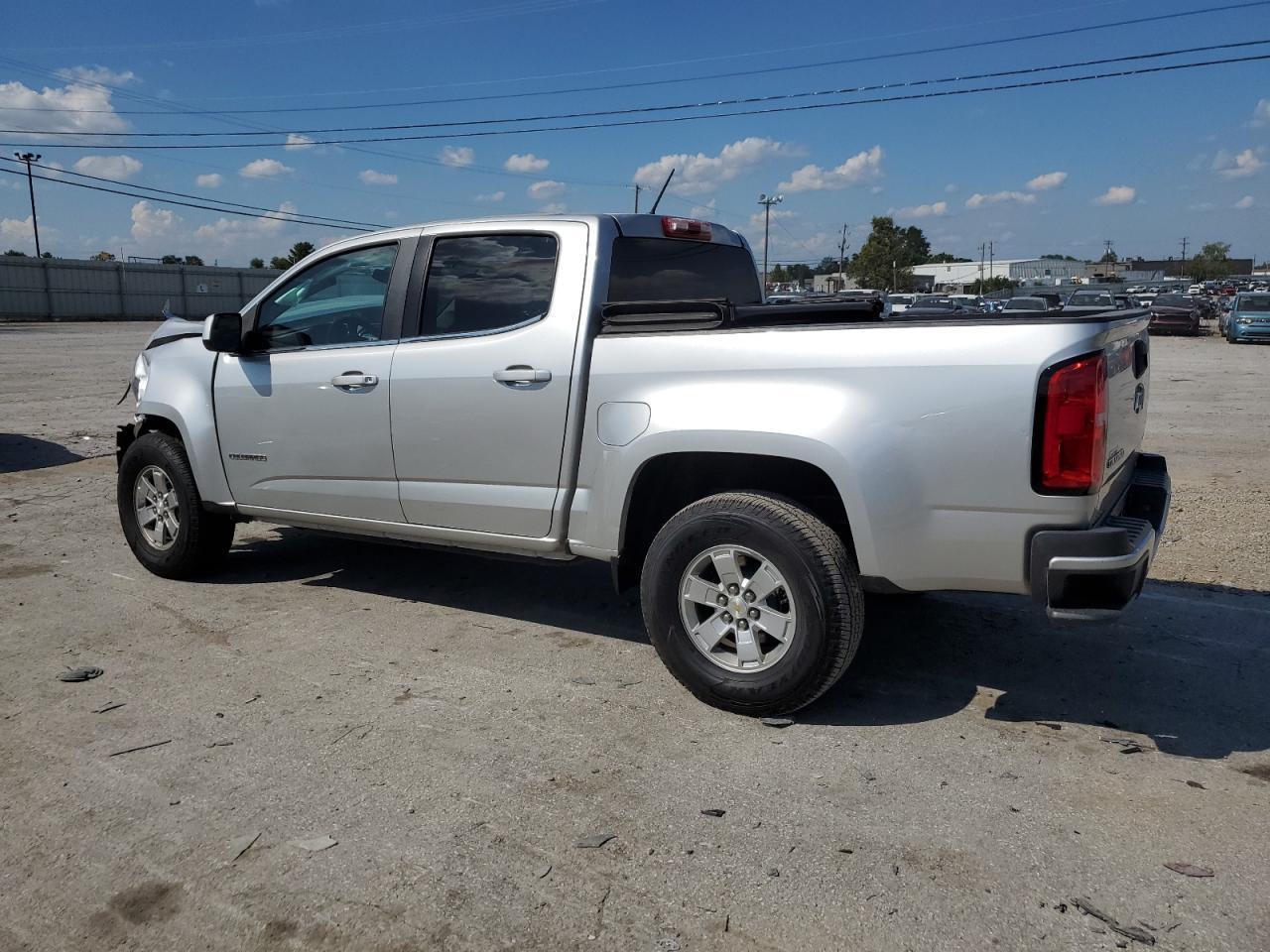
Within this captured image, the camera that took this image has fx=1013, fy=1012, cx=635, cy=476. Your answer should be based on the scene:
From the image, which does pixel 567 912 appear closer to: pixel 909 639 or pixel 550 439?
Result: pixel 550 439

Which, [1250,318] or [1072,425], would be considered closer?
[1072,425]

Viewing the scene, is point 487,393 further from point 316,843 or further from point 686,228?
point 316,843

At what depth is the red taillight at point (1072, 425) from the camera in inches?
128

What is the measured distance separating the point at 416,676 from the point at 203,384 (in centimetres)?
232

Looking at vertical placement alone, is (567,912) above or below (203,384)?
below

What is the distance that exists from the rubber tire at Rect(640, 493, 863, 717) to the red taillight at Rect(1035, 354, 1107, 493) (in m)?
0.78

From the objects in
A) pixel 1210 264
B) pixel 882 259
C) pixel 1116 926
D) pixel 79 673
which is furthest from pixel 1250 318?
pixel 1210 264

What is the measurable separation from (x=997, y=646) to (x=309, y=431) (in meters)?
3.51

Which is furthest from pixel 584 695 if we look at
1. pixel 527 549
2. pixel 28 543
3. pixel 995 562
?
pixel 28 543

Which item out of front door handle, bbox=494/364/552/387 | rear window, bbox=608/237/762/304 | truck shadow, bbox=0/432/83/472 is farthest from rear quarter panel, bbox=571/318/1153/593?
truck shadow, bbox=0/432/83/472

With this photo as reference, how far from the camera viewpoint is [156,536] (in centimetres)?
589

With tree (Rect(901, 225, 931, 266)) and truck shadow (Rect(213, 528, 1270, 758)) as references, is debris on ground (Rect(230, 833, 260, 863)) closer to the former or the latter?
truck shadow (Rect(213, 528, 1270, 758))

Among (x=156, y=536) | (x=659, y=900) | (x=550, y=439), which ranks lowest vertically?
(x=659, y=900)

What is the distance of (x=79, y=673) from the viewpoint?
4.36 metres
